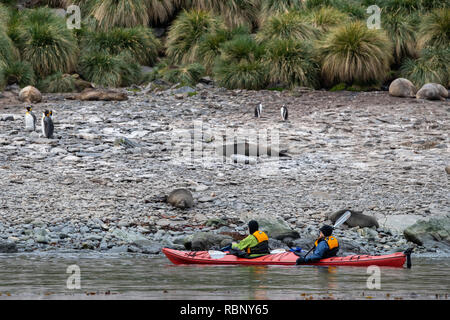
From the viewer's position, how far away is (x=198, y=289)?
685 cm

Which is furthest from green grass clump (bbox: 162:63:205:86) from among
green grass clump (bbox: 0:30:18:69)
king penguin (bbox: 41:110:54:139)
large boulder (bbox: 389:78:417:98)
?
king penguin (bbox: 41:110:54:139)

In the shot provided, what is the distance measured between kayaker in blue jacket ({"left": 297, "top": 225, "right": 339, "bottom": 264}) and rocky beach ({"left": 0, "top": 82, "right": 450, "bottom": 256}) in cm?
97

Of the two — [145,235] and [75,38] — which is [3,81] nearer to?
[75,38]

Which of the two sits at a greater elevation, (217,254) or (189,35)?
(189,35)

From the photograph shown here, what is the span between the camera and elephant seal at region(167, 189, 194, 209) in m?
10.5

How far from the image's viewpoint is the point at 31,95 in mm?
16453

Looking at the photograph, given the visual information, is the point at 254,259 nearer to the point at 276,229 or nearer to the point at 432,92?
the point at 276,229

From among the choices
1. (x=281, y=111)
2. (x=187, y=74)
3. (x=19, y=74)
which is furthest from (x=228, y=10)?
(x=281, y=111)

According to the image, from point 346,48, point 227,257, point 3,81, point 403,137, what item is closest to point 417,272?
point 227,257

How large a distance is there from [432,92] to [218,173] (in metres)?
6.84

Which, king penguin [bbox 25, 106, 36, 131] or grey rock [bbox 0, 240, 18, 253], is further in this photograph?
king penguin [bbox 25, 106, 36, 131]

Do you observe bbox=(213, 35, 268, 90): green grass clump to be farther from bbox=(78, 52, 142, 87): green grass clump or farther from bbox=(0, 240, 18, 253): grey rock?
bbox=(0, 240, 18, 253): grey rock
